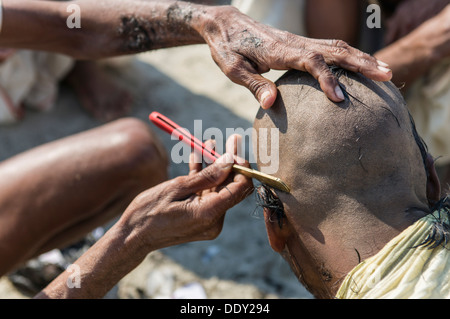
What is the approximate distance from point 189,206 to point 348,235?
0.55 meters

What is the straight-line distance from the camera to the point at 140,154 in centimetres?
247

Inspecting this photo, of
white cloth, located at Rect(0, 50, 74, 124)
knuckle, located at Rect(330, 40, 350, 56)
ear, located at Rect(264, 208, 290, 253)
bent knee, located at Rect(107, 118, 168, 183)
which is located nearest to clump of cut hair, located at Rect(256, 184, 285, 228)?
ear, located at Rect(264, 208, 290, 253)

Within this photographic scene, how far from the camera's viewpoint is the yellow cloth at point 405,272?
4.35 ft

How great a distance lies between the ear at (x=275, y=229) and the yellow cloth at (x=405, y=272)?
278mm

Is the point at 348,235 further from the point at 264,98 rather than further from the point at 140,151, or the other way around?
the point at 140,151

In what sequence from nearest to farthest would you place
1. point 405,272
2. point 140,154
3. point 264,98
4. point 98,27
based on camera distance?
point 405,272 → point 264,98 → point 98,27 → point 140,154

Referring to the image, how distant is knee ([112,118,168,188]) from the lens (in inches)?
96.7

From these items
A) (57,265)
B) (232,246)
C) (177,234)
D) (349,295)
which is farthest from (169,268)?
(349,295)

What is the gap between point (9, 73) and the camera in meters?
3.84

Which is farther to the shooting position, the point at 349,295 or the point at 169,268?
the point at 169,268

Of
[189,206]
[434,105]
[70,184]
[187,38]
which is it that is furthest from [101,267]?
[434,105]

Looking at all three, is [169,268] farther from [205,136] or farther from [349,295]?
[349,295]

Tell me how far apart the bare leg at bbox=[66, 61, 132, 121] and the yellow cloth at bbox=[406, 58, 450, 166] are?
7.41 ft
